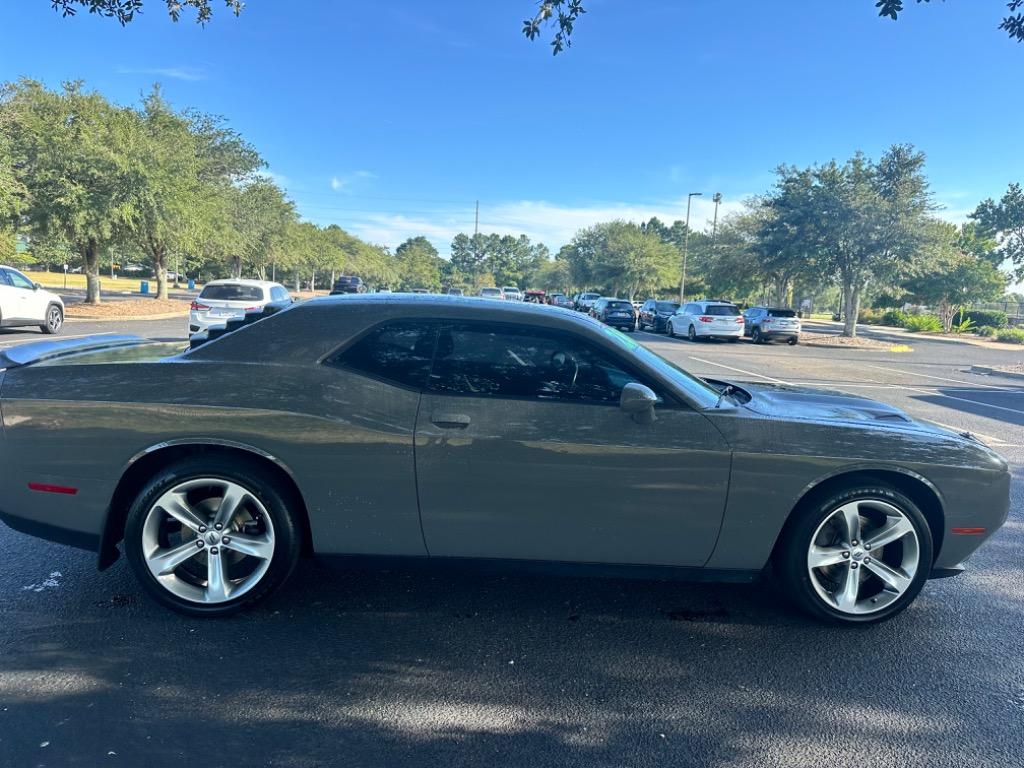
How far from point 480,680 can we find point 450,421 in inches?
43.6

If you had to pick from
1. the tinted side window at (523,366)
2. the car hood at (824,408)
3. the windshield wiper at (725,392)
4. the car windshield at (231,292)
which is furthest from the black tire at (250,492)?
the car windshield at (231,292)

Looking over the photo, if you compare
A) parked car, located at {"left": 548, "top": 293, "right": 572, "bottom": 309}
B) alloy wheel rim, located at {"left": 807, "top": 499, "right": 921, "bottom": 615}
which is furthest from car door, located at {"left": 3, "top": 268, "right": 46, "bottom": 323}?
parked car, located at {"left": 548, "top": 293, "right": 572, "bottom": 309}

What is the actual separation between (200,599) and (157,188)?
24191mm

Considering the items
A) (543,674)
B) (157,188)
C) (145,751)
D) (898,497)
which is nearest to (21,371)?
(145,751)

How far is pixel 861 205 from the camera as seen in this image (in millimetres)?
25641

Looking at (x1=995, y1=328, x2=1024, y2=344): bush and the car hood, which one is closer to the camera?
the car hood

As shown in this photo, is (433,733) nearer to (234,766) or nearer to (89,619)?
(234,766)

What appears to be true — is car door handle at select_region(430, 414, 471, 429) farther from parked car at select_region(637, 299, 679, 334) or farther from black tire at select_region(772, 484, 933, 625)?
parked car at select_region(637, 299, 679, 334)

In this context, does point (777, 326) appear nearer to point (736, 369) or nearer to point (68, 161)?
point (736, 369)

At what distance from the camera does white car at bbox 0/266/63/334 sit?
1519cm

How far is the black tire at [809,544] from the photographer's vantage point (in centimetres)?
316

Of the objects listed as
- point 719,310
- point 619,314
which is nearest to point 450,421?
point 719,310

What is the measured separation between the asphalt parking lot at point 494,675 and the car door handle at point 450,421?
98cm

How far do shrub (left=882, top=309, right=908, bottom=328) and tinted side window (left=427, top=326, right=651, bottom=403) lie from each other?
49518 millimetres
